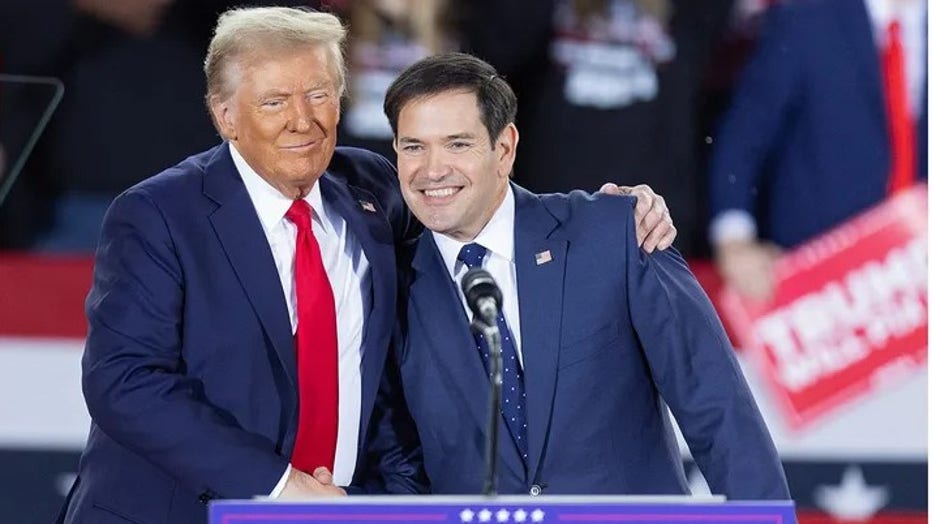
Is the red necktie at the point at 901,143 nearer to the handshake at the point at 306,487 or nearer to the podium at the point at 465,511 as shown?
the handshake at the point at 306,487

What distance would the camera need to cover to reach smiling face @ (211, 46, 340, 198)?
7.91ft

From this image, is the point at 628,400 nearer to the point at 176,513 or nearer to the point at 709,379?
the point at 709,379

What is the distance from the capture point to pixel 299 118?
2406 millimetres

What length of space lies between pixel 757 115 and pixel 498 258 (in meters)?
1.98

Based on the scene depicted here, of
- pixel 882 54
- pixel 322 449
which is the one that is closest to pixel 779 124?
Result: pixel 882 54

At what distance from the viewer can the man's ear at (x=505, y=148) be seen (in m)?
2.44

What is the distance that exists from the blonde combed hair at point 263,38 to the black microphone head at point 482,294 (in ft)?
1.95

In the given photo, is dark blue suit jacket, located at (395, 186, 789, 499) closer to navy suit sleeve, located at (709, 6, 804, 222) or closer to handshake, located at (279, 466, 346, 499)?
handshake, located at (279, 466, 346, 499)

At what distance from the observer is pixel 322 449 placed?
2422 millimetres

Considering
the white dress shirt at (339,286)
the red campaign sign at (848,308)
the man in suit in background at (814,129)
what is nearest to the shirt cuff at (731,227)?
the man in suit in background at (814,129)

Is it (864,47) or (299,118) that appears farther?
(864,47)

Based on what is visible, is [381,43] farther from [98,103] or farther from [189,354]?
[189,354]

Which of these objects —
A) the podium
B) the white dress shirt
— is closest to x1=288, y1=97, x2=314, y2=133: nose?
the white dress shirt

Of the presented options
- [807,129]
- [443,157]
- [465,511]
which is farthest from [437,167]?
[807,129]
